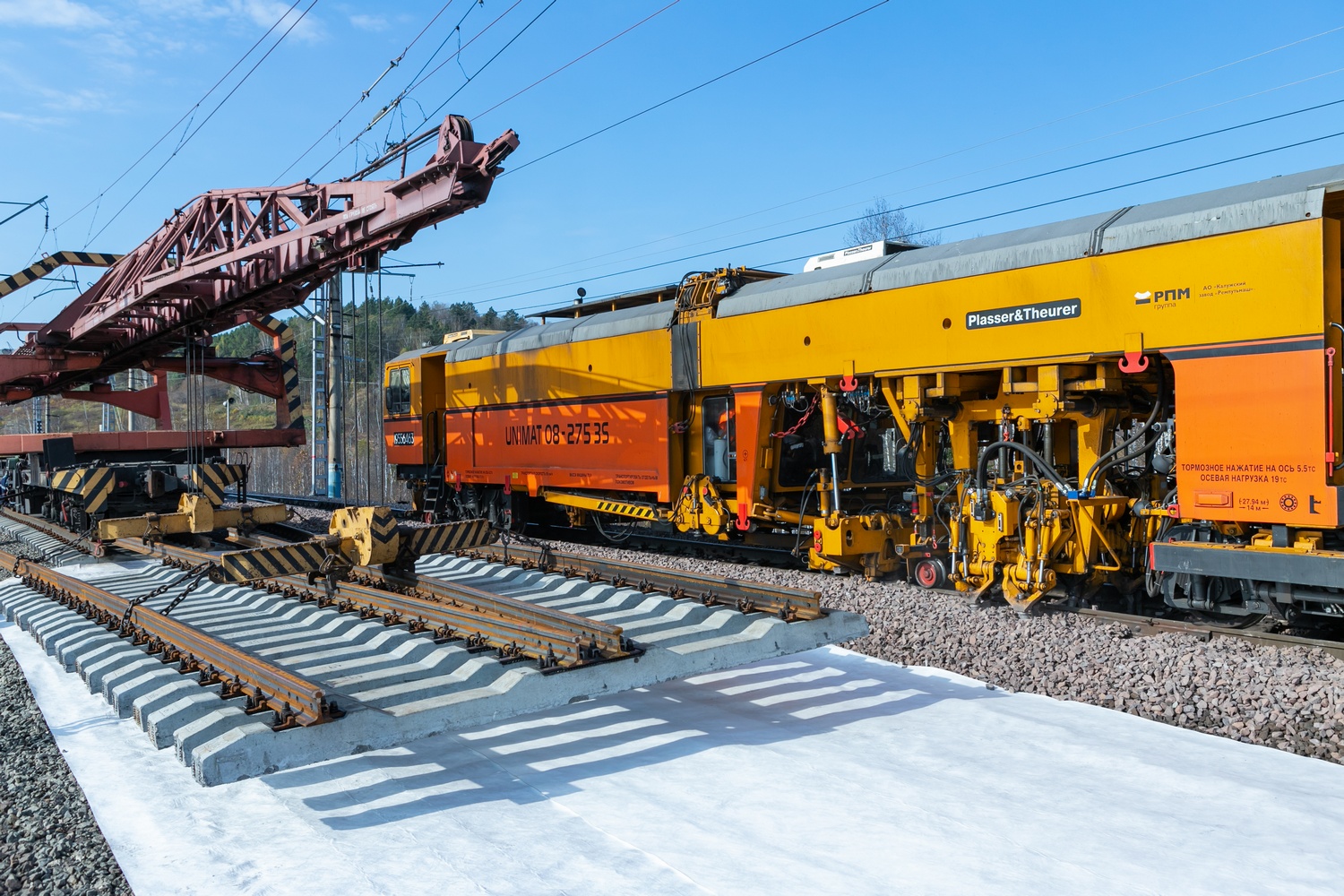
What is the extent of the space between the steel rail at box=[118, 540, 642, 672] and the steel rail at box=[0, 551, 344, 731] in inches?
44.4

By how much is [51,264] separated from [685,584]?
15.8m

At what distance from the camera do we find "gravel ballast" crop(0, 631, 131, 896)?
12.4ft

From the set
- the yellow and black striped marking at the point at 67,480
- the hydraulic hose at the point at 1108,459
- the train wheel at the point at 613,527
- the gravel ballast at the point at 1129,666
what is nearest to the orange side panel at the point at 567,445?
the train wheel at the point at 613,527

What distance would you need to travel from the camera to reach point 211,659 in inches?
221

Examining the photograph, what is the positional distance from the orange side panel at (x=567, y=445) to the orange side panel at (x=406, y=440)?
0.93 m

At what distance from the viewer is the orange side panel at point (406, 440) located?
18.6 m

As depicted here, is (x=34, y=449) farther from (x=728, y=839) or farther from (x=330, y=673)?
(x=728, y=839)

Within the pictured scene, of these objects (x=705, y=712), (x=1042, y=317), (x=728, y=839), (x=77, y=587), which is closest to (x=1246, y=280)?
(x=1042, y=317)

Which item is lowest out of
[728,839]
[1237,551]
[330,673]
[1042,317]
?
[728,839]

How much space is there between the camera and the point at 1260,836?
413 centimetres

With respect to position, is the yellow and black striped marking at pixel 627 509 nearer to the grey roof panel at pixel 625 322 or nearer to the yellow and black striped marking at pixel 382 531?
the grey roof panel at pixel 625 322

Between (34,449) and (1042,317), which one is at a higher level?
(1042,317)

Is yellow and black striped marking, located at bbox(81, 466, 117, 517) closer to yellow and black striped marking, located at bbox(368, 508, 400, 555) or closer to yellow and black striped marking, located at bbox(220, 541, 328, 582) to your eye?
yellow and black striped marking, located at bbox(220, 541, 328, 582)

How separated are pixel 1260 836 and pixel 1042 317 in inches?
191
